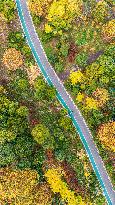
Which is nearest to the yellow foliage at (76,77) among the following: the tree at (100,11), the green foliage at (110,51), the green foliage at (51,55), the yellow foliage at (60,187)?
the green foliage at (51,55)

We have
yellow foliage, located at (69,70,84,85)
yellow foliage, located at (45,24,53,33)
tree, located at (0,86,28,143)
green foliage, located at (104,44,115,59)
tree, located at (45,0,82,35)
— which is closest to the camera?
tree, located at (0,86,28,143)

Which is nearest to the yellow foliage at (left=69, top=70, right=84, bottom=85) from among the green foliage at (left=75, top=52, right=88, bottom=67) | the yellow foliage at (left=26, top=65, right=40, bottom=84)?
the green foliage at (left=75, top=52, right=88, bottom=67)

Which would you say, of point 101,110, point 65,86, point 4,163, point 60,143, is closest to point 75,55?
point 65,86

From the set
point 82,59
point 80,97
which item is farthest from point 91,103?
point 82,59

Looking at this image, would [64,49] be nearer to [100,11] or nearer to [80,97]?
[80,97]

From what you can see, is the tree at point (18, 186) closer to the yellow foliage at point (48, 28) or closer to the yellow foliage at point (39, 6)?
the yellow foliage at point (48, 28)

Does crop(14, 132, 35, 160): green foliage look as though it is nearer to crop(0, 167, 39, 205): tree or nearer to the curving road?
crop(0, 167, 39, 205): tree
